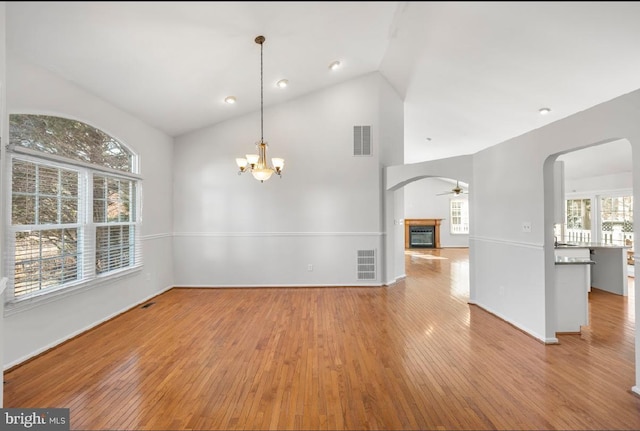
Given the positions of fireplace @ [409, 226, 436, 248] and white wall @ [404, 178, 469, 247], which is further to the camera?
white wall @ [404, 178, 469, 247]

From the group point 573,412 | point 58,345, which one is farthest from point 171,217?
point 573,412

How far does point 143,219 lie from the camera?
176 inches

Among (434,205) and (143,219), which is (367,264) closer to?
(143,219)

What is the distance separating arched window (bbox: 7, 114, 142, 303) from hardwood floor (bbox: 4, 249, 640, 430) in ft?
2.59

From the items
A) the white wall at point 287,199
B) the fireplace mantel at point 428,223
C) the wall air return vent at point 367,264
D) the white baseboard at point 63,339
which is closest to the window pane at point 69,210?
the white baseboard at point 63,339

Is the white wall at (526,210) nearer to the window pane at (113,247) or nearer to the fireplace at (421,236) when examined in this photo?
the window pane at (113,247)

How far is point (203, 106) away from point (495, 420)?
5.13 m

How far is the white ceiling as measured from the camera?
1.32 metres

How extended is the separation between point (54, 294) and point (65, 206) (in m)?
0.95

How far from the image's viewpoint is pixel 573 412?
188 cm

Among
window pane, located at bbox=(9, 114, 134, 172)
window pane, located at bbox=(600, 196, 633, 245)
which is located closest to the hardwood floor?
window pane, located at bbox=(9, 114, 134, 172)

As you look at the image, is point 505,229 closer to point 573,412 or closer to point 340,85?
point 573,412

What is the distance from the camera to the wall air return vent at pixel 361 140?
5363mm

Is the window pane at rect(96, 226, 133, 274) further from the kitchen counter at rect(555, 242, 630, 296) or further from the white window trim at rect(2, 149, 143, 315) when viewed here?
the kitchen counter at rect(555, 242, 630, 296)
